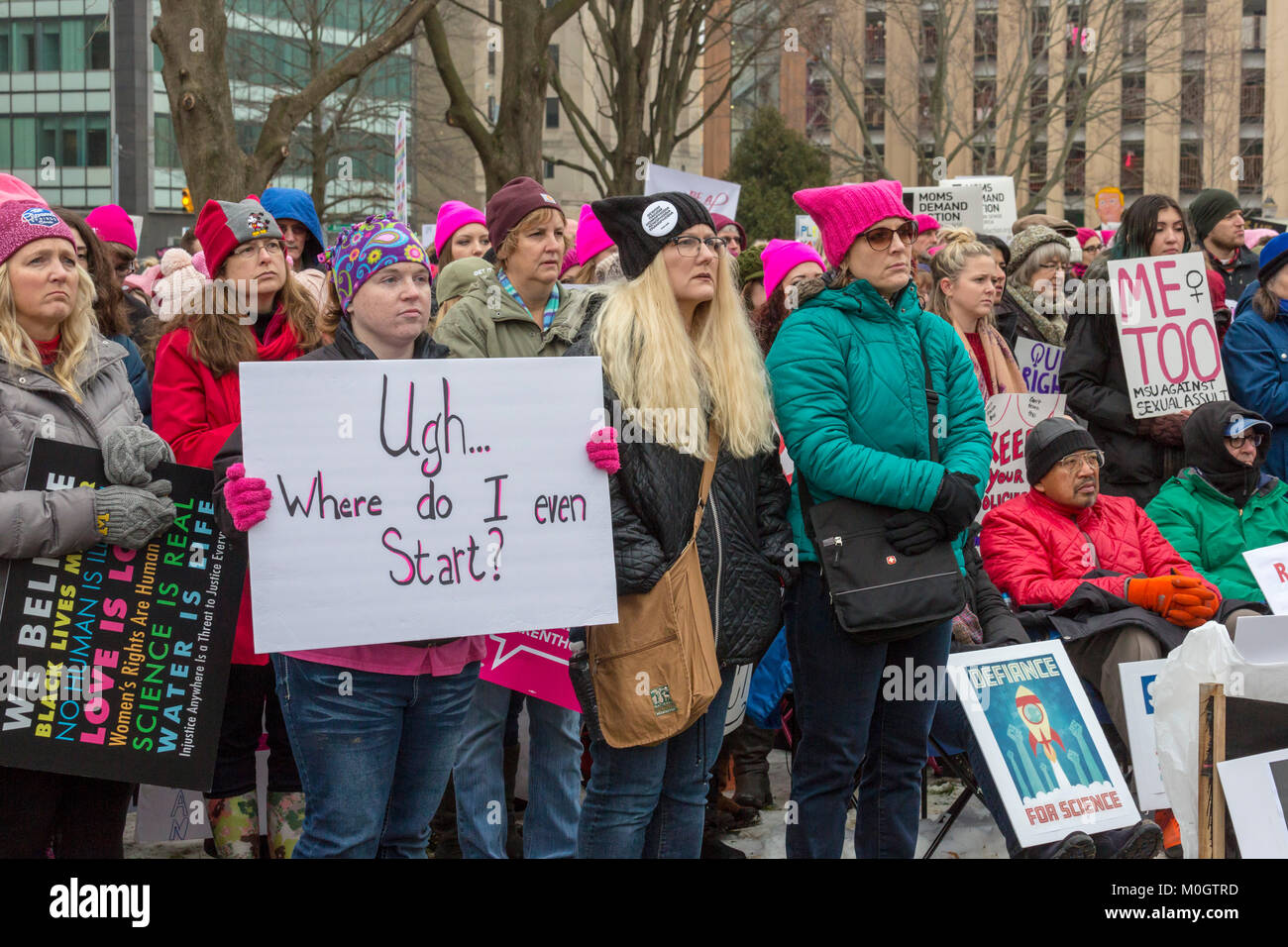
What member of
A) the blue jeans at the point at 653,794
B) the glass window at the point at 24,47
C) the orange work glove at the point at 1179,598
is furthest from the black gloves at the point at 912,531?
the glass window at the point at 24,47

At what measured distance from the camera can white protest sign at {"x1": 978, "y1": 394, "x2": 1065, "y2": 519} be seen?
6.23 meters

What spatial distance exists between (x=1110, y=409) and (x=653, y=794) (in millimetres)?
3840

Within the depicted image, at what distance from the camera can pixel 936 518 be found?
4082mm

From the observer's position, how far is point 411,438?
11.5ft

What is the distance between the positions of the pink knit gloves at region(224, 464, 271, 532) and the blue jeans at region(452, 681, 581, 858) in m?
1.41

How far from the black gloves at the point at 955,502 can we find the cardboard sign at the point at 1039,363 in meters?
3.38

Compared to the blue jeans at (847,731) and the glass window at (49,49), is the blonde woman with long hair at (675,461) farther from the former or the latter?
the glass window at (49,49)

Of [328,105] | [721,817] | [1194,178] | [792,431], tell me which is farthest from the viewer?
[1194,178]

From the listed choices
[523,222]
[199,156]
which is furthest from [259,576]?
[199,156]

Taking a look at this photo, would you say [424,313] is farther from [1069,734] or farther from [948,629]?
[1069,734]

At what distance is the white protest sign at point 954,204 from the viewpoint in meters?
9.77

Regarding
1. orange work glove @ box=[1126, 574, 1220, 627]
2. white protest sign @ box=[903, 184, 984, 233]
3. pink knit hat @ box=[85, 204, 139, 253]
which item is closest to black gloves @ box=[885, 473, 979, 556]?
orange work glove @ box=[1126, 574, 1220, 627]

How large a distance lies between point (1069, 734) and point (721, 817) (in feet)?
4.98

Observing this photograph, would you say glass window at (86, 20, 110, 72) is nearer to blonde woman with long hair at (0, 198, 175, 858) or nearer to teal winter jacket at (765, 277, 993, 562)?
blonde woman with long hair at (0, 198, 175, 858)
